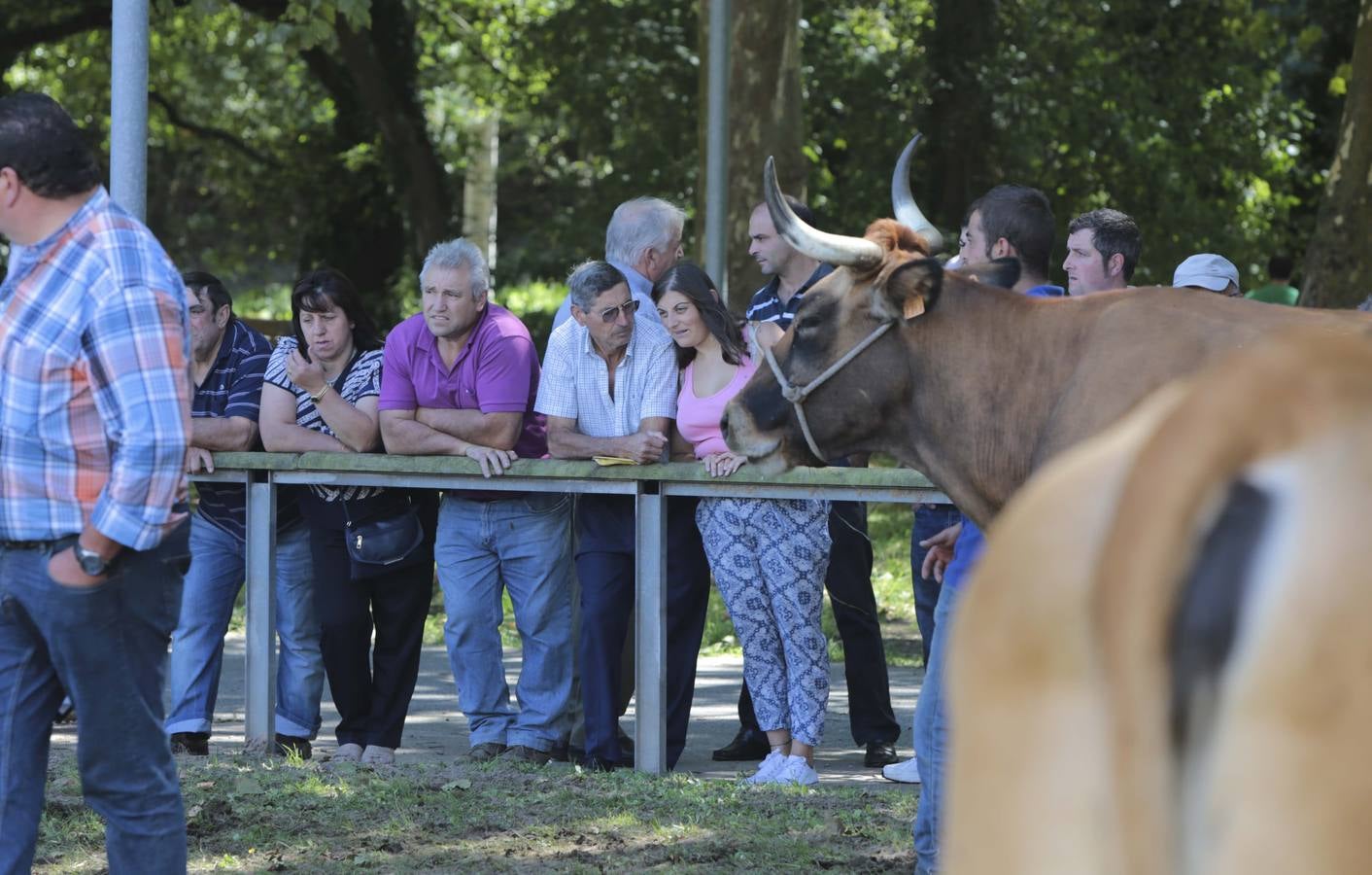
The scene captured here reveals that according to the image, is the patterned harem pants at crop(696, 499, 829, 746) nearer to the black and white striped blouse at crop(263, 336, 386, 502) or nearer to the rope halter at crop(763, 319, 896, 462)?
the rope halter at crop(763, 319, 896, 462)

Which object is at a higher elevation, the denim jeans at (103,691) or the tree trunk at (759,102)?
the tree trunk at (759,102)

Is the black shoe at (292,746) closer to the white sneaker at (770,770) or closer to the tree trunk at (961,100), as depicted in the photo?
the white sneaker at (770,770)

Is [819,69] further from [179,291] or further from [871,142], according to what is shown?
[179,291]

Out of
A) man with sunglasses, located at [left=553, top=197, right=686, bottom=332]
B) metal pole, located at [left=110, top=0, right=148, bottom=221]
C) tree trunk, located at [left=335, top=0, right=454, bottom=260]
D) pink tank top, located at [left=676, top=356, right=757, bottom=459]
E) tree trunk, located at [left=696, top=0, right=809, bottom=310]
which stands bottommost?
pink tank top, located at [left=676, top=356, right=757, bottom=459]

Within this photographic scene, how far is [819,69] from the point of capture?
19141 millimetres

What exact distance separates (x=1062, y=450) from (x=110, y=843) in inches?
106

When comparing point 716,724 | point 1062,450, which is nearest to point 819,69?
point 716,724

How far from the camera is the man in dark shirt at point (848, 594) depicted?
7.57m

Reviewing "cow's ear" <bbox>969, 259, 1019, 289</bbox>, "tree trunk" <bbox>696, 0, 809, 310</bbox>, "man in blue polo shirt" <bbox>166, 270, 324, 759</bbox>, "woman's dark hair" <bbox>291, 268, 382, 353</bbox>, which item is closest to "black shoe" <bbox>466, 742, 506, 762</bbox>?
"man in blue polo shirt" <bbox>166, 270, 324, 759</bbox>

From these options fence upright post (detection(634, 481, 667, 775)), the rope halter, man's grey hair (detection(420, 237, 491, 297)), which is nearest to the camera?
the rope halter

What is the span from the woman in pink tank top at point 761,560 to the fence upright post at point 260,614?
1.88 m

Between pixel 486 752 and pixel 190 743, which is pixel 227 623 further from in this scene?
pixel 486 752

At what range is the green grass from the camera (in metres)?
5.91

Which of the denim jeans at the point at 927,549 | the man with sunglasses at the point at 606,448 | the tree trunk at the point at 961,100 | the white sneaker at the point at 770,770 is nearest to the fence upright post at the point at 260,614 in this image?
the man with sunglasses at the point at 606,448
